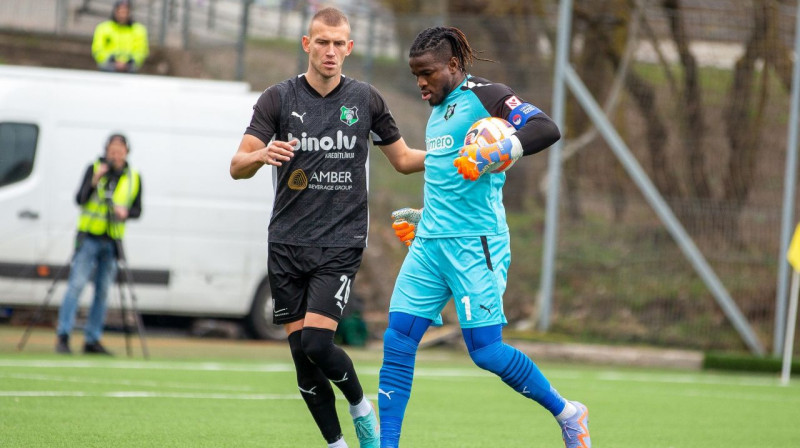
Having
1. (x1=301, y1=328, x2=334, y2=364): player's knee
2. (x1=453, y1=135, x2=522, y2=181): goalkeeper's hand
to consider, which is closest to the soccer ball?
(x1=453, y1=135, x2=522, y2=181): goalkeeper's hand

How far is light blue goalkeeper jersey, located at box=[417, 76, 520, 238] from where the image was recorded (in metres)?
6.25

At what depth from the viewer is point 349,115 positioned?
6.32m

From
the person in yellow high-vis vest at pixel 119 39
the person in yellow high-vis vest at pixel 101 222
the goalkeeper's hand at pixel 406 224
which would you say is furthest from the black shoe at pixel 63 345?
the goalkeeper's hand at pixel 406 224

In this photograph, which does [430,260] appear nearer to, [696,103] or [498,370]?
[498,370]

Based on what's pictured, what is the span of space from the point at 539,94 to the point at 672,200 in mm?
2198

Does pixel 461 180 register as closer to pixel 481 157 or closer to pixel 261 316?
pixel 481 157

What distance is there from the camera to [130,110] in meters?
14.6

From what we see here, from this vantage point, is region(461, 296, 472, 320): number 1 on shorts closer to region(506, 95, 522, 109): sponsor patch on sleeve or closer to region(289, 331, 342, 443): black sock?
region(289, 331, 342, 443): black sock

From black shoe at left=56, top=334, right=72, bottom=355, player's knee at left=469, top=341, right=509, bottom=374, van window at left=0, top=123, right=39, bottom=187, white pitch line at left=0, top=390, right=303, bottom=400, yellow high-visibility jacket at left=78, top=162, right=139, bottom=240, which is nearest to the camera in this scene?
player's knee at left=469, top=341, right=509, bottom=374

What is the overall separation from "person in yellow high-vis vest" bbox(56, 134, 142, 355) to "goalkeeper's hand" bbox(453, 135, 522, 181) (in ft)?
25.6

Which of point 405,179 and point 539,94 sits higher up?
point 539,94

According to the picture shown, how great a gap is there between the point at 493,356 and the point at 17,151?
31.7 ft

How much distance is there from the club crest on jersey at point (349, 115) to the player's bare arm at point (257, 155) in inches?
12.7

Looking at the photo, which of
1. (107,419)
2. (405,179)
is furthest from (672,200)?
(107,419)
